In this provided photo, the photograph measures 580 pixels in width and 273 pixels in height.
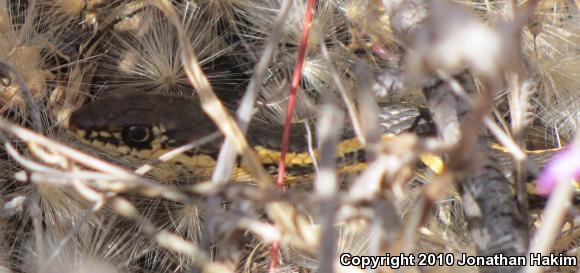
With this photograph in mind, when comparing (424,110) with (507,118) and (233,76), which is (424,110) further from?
(233,76)

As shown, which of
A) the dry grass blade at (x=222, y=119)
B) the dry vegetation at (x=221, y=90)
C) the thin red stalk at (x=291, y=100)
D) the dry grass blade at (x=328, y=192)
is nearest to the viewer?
the dry grass blade at (x=328, y=192)

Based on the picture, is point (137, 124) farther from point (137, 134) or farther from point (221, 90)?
point (221, 90)

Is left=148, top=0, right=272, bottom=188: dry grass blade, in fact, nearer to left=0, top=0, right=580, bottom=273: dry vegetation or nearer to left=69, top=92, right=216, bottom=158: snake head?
left=0, top=0, right=580, bottom=273: dry vegetation

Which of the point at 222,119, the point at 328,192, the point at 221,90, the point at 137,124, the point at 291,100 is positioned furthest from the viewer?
the point at 221,90

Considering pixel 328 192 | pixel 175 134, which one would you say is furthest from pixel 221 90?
pixel 328 192

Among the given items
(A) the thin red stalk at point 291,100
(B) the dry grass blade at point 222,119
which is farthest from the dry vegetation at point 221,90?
(B) the dry grass blade at point 222,119

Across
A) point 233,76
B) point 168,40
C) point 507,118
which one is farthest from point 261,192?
point 507,118

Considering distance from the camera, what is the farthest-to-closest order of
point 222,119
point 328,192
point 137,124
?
1. point 137,124
2. point 222,119
3. point 328,192

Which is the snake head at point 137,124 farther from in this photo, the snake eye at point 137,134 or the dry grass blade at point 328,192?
the dry grass blade at point 328,192
